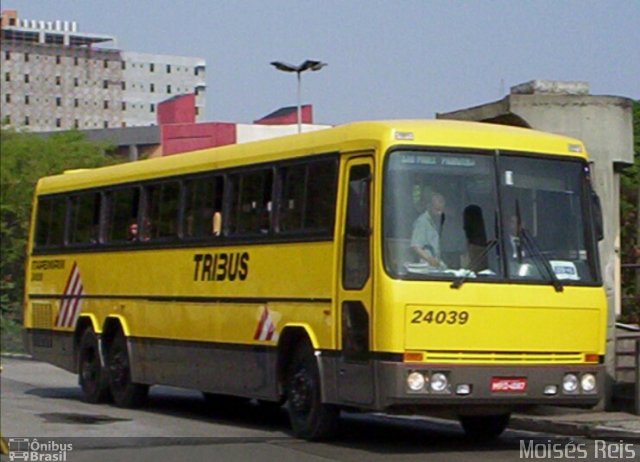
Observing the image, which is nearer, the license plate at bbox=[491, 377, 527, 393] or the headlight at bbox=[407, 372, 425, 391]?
the headlight at bbox=[407, 372, 425, 391]

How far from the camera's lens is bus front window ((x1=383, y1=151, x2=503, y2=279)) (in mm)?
13680

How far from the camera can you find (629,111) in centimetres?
1834

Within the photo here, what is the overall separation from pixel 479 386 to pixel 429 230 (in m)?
1.52

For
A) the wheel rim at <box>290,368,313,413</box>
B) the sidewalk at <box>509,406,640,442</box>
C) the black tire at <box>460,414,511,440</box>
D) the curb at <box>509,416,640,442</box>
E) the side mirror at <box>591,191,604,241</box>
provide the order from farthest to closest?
the black tire at <box>460,414,511,440</box>, the sidewalk at <box>509,406,640,442</box>, the curb at <box>509,416,640,442</box>, the wheel rim at <box>290,368,313,413</box>, the side mirror at <box>591,191,604,241</box>

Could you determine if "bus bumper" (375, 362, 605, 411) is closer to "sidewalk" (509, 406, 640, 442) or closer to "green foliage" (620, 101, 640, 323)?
"sidewalk" (509, 406, 640, 442)

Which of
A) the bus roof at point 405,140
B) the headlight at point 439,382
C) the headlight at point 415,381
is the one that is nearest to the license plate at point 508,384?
the headlight at point 439,382

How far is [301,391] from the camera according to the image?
15203mm

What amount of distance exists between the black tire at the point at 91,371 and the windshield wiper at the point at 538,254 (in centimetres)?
816

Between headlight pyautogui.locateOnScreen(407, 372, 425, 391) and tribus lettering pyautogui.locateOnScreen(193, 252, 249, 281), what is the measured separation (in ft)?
12.0

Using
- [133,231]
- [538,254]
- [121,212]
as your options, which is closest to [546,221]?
[538,254]

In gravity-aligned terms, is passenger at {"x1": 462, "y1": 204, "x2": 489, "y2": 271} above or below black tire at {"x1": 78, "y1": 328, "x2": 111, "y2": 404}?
above

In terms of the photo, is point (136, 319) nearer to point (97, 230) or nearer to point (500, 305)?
point (97, 230)

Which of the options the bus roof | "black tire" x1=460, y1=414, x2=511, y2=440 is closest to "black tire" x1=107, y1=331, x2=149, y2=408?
the bus roof

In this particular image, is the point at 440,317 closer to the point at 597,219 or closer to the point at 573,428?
the point at 597,219
